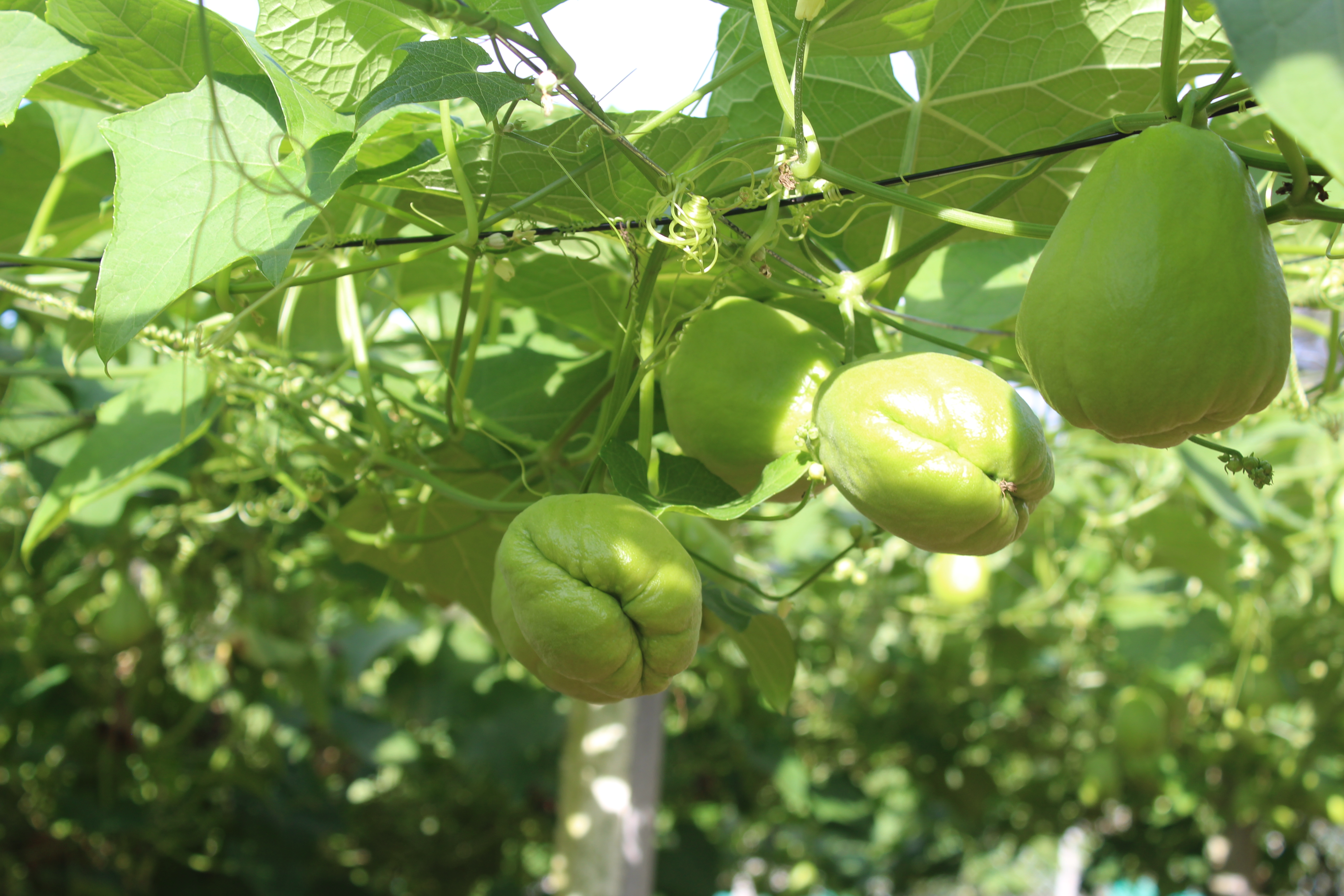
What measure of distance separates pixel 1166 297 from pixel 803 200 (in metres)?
0.23

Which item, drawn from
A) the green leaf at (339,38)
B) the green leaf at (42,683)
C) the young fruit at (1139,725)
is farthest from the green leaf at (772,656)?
the green leaf at (42,683)

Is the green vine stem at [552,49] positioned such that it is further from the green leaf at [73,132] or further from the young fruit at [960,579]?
the young fruit at [960,579]

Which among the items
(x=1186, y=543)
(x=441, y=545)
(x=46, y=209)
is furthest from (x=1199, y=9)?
(x=1186, y=543)

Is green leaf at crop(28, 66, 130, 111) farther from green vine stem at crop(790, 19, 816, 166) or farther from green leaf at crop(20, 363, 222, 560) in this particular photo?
green vine stem at crop(790, 19, 816, 166)

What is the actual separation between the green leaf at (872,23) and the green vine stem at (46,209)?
787 mm

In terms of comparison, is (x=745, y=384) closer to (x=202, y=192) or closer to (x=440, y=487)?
(x=440, y=487)

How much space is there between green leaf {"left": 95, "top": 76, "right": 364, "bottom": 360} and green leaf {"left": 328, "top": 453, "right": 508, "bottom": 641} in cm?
33

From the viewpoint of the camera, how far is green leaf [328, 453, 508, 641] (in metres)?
0.88

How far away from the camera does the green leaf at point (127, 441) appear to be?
920mm

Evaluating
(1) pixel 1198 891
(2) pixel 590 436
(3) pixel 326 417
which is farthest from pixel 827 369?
(1) pixel 1198 891

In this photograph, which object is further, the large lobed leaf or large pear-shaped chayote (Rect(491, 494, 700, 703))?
the large lobed leaf

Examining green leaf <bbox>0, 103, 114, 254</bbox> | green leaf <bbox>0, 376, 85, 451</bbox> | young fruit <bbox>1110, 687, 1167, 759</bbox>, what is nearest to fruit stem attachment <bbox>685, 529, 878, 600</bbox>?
green leaf <bbox>0, 103, 114, 254</bbox>

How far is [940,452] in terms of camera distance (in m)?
0.47

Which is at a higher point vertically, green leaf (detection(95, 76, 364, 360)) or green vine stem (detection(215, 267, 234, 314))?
green leaf (detection(95, 76, 364, 360))
